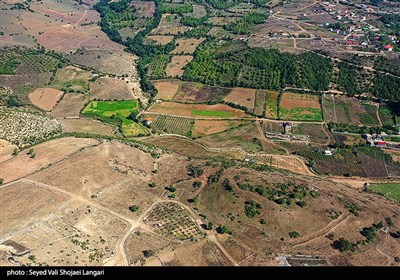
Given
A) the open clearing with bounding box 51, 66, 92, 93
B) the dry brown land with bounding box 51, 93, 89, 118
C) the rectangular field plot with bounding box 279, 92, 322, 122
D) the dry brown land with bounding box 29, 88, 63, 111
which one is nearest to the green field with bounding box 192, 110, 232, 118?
the rectangular field plot with bounding box 279, 92, 322, 122

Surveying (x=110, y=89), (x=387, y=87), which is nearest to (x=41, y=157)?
(x=110, y=89)

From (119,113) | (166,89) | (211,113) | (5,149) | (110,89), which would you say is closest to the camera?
(5,149)

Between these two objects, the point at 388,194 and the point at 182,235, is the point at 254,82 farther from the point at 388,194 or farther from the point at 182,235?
the point at 182,235

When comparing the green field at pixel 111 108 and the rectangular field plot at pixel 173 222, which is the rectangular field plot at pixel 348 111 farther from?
the rectangular field plot at pixel 173 222

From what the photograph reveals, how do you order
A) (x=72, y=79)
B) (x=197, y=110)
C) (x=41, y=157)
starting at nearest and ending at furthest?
(x=41, y=157) → (x=197, y=110) → (x=72, y=79)

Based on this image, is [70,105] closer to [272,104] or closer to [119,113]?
[119,113]

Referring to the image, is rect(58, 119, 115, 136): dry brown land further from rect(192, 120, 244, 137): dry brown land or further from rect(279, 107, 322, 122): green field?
rect(279, 107, 322, 122): green field
